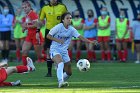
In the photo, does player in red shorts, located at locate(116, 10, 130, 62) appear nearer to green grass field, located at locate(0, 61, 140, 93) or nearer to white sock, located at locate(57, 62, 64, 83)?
green grass field, located at locate(0, 61, 140, 93)

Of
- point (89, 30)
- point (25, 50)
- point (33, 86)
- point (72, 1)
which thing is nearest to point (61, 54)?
point (33, 86)

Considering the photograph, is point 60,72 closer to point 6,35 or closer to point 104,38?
point 6,35

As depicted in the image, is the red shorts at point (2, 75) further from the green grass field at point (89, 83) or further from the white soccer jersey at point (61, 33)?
the white soccer jersey at point (61, 33)

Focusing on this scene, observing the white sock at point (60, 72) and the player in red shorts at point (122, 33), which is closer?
the white sock at point (60, 72)

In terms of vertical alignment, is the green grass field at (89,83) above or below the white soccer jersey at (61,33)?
below

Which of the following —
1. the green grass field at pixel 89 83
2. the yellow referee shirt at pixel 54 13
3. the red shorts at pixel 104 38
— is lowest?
the green grass field at pixel 89 83

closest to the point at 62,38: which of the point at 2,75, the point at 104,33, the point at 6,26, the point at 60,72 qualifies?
the point at 60,72

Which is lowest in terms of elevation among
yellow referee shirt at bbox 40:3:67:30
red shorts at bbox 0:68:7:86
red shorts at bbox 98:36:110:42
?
red shorts at bbox 0:68:7:86

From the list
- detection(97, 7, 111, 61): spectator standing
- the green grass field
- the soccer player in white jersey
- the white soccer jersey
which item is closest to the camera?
the green grass field

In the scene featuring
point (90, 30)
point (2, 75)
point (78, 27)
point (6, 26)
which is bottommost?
point (2, 75)

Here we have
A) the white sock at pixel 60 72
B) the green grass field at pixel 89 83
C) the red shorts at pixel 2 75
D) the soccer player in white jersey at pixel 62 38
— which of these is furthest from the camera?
the soccer player in white jersey at pixel 62 38

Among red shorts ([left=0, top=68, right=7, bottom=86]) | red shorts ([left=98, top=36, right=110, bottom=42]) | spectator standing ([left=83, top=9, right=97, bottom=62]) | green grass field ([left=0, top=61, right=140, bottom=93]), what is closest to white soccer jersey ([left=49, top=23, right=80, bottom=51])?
green grass field ([left=0, top=61, right=140, bottom=93])

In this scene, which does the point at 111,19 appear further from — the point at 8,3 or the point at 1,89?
the point at 1,89

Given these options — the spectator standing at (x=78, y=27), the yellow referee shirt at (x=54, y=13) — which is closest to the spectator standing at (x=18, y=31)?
the spectator standing at (x=78, y=27)
